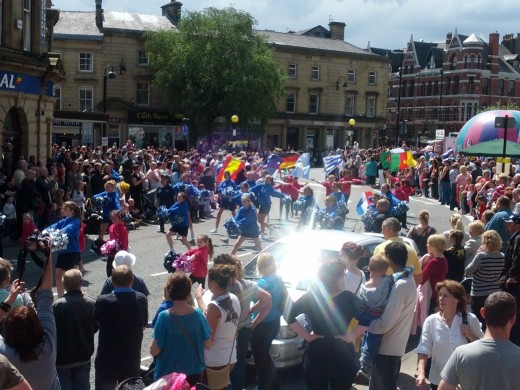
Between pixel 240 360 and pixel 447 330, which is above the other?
pixel 447 330

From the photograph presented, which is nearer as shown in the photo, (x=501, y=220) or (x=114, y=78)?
(x=501, y=220)

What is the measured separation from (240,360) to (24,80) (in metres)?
16.8

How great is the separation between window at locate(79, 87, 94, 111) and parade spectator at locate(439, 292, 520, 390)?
50.6m

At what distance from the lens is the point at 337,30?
7094cm

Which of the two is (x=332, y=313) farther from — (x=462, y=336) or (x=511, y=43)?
(x=511, y=43)

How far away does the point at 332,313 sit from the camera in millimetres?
5957

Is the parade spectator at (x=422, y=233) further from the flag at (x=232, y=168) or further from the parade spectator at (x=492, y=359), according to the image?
→ the flag at (x=232, y=168)

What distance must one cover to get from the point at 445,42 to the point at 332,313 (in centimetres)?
8523

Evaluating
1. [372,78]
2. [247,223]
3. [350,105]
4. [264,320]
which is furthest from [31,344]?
[372,78]

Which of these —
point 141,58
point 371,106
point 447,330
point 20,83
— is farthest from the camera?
point 371,106

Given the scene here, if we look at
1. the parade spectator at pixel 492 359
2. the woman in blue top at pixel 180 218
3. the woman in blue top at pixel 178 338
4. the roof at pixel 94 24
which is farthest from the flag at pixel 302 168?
→ the roof at pixel 94 24

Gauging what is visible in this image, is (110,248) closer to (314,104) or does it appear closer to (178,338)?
(178,338)

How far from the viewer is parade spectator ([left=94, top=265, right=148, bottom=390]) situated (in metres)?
5.99

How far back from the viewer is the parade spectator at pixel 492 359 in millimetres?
4254
